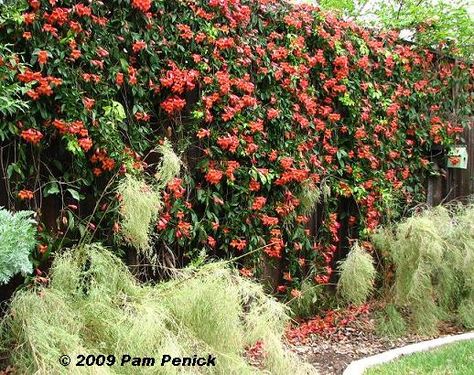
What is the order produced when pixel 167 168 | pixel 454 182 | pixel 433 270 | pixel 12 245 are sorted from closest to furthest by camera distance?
pixel 12 245
pixel 167 168
pixel 433 270
pixel 454 182

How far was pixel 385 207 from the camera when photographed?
517cm

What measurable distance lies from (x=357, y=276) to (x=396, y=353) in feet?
2.13

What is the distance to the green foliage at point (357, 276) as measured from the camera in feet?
14.0

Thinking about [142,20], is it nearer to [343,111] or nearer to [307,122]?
[307,122]

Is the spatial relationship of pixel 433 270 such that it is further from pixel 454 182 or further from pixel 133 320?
pixel 133 320

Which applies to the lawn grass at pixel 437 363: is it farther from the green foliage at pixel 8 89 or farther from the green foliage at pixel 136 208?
the green foliage at pixel 8 89

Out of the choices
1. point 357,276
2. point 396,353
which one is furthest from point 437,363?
point 357,276

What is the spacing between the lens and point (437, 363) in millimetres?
3590

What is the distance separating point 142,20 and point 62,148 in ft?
3.11

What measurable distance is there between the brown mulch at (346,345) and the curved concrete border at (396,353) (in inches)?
4.0

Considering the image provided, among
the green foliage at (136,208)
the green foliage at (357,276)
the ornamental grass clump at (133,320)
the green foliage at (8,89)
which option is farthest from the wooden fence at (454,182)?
the green foliage at (8,89)

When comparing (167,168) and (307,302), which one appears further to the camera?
(307,302)

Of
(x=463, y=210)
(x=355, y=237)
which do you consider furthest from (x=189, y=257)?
(x=463, y=210)

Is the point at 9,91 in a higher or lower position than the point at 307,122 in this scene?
higher
